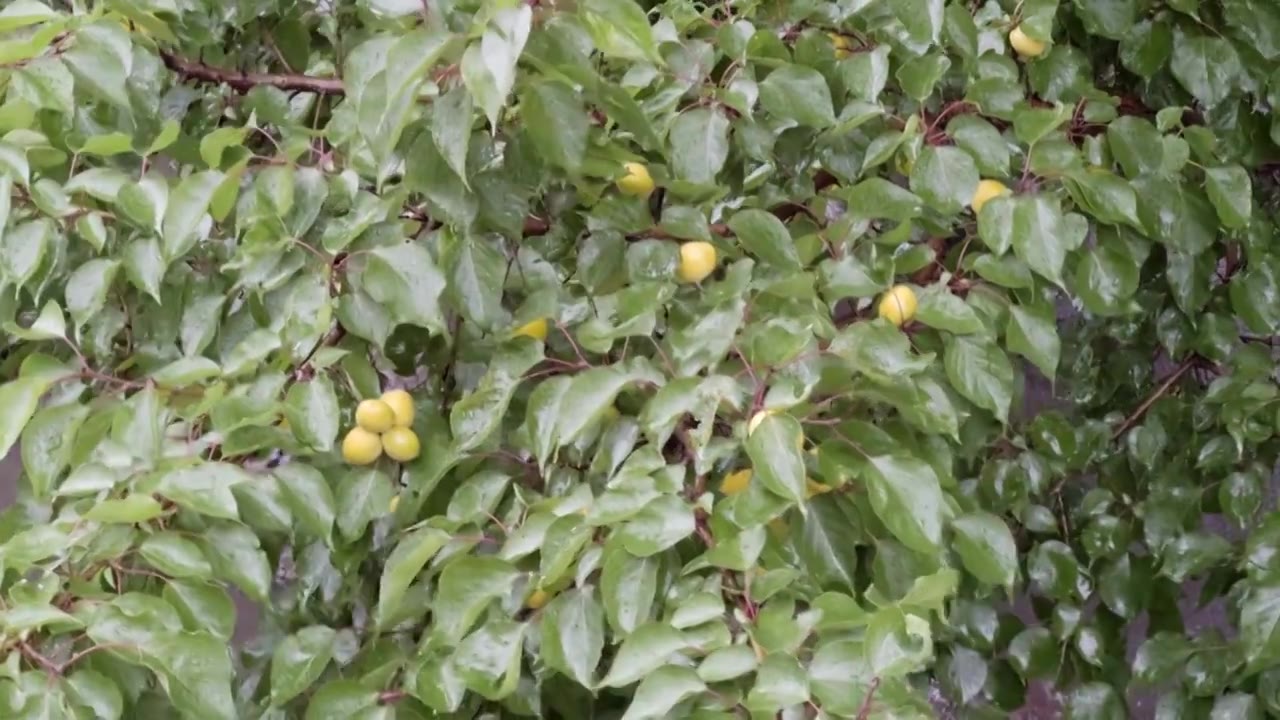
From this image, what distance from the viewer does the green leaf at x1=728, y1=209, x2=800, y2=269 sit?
805mm

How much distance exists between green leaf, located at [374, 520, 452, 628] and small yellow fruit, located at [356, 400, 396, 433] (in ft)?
0.27

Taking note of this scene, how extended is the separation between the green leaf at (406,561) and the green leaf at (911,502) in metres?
0.26

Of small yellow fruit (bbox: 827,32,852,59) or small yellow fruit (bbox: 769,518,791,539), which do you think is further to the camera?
small yellow fruit (bbox: 827,32,852,59)

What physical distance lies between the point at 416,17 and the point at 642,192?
0.20 meters

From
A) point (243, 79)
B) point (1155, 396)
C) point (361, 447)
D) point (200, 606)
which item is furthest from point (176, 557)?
point (1155, 396)

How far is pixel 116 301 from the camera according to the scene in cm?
92

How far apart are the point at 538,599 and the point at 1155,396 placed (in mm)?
780

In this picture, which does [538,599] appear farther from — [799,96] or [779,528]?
[799,96]

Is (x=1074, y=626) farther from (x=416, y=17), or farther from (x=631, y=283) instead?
(x=416, y=17)

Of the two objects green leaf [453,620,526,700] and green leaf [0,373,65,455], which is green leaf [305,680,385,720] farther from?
green leaf [0,373,65,455]

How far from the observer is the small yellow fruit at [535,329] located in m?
0.76

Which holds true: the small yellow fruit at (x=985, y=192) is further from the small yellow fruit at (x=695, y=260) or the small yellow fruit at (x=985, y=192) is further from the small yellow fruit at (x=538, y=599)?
the small yellow fruit at (x=538, y=599)

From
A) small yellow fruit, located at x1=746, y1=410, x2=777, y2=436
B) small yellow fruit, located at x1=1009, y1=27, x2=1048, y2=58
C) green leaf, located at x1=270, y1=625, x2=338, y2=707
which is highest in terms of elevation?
small yellow fruit, located at x1=1009, y1=27, x2=1048, y2=58

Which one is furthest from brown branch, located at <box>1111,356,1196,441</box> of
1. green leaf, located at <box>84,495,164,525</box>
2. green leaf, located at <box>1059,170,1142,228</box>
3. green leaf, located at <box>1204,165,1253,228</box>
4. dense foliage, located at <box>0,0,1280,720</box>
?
green leaf, located at <box>84,495,164,525</box>
